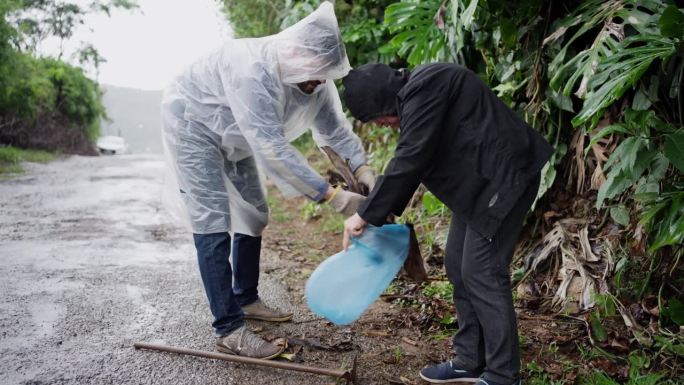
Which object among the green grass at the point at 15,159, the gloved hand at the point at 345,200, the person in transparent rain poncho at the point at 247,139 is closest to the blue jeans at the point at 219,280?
the person in transparent rain poncho at the point at 247,139

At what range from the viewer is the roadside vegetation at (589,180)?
247 cm

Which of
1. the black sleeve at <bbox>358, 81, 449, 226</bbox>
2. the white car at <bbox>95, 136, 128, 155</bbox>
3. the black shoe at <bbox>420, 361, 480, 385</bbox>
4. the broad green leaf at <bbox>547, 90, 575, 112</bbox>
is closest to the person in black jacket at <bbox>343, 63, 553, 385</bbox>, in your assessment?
the black sleeve at <bbox>358, 81, 449, 226</bbox>

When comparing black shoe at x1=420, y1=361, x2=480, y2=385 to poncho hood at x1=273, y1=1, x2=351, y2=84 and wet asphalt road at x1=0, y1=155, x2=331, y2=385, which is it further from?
poncho hood at x1=273, y1=1, x2=351, y2=84

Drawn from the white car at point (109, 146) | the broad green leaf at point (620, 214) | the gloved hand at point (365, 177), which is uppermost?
the gloved hand at point (365, 177)

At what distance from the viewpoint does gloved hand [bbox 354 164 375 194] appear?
2.96m

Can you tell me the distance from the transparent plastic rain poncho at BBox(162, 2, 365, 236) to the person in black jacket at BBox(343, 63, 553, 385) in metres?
0.40

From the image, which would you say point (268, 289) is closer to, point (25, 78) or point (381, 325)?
point (381, 325)

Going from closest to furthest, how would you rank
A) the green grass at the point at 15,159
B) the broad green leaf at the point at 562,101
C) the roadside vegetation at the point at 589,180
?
the roadside vegetation at the point at 589,180, the broad green leaf at the point at 562,101, the green grass at the point at 15,159

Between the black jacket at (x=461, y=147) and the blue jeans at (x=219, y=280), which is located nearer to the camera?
the black jacket at (x=461, y=147)

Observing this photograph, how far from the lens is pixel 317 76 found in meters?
2.65

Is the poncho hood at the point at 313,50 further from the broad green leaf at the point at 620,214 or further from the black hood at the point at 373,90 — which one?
the broad green leaf at the point at 620,214

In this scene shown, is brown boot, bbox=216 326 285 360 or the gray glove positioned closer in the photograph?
the gray glove

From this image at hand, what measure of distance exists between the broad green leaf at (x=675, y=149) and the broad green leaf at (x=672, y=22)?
1.31 ft

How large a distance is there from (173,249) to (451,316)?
2906 mm
